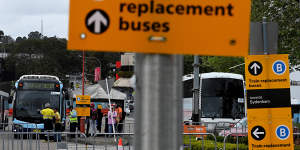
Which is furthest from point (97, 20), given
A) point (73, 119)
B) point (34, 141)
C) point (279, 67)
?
point (73, 119)

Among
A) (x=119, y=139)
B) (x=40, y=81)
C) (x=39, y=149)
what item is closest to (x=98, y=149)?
(x=119, y=139)

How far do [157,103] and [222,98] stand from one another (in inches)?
1224

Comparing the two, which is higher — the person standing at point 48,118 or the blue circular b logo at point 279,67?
the blue circular b logo at point 279,67

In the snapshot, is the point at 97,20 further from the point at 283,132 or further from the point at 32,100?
the point at 32,100

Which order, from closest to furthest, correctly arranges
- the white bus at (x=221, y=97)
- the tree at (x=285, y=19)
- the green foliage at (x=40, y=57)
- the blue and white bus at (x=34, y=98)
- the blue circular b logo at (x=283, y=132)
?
the blue circular b logo at (x=283, y=132)
the tree at (x=285, y=19)
the blue and white bus at (x=34, y=98)
the white bus at (x=221, y=97)
the green foliage at (x=40, y=57)

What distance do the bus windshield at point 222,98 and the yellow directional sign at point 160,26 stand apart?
3068 centimetres

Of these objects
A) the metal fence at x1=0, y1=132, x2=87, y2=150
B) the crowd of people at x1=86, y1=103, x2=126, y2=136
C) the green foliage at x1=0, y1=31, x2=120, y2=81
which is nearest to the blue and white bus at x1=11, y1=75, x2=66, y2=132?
the crowd of people at x1=86, y1=103, x2=126, y2=136

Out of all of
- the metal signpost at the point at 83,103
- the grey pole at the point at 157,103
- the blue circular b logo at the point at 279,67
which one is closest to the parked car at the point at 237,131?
the metal signpost at the point at 83,103

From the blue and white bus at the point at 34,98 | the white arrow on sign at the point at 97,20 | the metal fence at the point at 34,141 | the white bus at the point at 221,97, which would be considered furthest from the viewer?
the white bus at the point at 221,97

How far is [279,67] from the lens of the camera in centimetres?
815

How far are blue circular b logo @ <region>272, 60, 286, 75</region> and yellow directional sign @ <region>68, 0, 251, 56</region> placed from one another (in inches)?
196

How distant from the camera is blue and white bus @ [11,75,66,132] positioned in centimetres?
3162

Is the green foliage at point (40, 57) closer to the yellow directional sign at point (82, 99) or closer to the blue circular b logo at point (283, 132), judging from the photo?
the yellow directional sign at point (82, 99)

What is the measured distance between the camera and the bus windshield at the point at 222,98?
111ft
